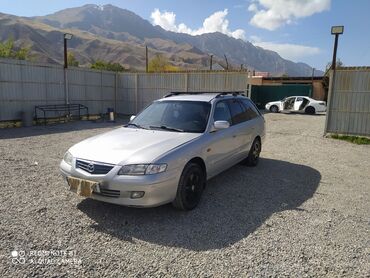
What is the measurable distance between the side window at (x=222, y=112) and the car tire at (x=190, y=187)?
1088 millimetres

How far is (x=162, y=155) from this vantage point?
3.71m

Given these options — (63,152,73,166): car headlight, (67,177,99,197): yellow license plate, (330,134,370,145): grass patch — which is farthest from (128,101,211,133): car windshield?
(330,134,370,145): grass patch

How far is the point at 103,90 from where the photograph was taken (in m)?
18.6

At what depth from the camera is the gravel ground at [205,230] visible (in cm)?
293

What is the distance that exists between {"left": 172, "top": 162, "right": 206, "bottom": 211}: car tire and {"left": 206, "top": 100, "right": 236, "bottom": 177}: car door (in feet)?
1.06

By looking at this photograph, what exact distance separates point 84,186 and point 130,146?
2.49ft

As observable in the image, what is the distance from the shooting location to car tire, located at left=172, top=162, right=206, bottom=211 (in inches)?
155

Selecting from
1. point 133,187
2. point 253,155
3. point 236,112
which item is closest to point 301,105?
point 253,155

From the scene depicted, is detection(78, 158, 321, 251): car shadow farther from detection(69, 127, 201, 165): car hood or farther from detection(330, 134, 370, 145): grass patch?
detection(330, 134, 370, 145): grass patch

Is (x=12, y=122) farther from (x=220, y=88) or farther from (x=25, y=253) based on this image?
(x=25, y=253)

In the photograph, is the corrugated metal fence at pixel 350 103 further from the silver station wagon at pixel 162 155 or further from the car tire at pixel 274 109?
the car tire at pixel 274 109

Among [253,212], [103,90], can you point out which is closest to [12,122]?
[103,90]

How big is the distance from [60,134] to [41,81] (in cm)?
483

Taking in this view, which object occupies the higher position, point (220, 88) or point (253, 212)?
point (220, 88)
